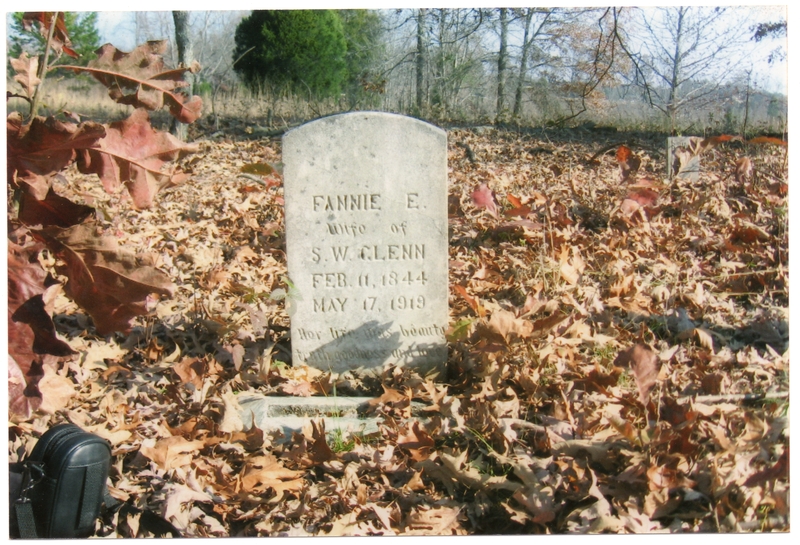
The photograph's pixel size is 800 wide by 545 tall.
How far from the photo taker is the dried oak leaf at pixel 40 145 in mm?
1452

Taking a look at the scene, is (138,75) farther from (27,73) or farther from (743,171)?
(743,171)

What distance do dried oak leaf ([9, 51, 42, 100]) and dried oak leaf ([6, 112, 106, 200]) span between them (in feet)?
0.78

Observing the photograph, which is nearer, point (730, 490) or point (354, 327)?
point (730, 490)

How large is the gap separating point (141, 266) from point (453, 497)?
156 cm

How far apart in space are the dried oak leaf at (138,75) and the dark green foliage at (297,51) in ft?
41.2

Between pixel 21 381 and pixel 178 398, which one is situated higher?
pixel 21 381

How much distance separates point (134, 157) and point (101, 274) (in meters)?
0.32

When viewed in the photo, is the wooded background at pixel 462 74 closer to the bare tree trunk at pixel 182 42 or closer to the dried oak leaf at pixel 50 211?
the bare tree trunk at pixel 182 42

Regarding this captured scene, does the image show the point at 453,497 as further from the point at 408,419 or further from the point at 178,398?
the point at 178,398

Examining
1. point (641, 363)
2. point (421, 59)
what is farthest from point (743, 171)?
point (421, 59)

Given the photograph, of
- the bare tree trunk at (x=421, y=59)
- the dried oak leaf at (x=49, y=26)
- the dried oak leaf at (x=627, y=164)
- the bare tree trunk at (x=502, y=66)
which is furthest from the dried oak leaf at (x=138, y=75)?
the bare tree trunk at (x=421, y=59)

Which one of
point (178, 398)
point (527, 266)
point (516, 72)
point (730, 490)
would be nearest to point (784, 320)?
point (527, 266)

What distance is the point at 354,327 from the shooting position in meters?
3.70

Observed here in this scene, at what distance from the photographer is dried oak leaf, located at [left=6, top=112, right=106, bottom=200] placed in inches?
57.2
